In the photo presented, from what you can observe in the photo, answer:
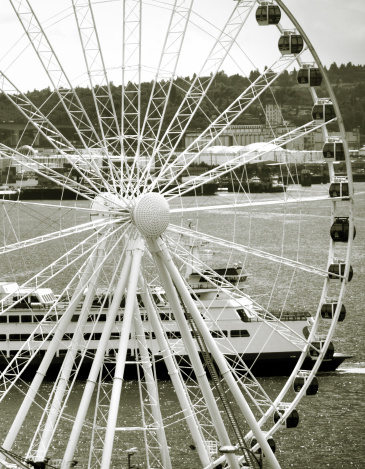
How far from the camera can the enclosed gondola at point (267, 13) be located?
34.2m

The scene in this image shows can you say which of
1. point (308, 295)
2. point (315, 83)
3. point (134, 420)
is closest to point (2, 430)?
point (134, 420)

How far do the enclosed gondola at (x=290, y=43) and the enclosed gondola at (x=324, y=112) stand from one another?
1695mm

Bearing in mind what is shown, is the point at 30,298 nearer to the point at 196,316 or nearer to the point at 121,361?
the point at 196,316

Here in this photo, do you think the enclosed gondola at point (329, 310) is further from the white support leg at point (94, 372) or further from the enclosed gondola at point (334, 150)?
the white support leg at point (94, 372)

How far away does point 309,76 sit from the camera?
34.4m

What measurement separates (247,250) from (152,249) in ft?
12.1

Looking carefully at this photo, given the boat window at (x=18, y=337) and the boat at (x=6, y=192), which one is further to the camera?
the boat window at (x=18, y=337)

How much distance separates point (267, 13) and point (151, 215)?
26.6ft

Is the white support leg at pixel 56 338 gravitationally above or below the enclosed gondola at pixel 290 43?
below

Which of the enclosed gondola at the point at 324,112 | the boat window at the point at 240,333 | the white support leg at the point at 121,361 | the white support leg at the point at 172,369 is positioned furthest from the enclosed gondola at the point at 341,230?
the boat window at the point at 240,333

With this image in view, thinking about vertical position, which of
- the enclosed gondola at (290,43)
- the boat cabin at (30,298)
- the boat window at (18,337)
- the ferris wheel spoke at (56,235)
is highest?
the enclosed gondola at (290,43)

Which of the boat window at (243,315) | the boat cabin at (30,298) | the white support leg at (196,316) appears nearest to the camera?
the white support leg at (196,316)

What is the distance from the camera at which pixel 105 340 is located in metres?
29.4

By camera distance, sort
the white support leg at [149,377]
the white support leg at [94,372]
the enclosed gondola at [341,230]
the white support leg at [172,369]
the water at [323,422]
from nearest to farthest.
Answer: the white support leg at [94,372], the white support leg at [172,369], the white support leg at [149,377], the enclosed gondola at [341,230], the water at [323,422]
